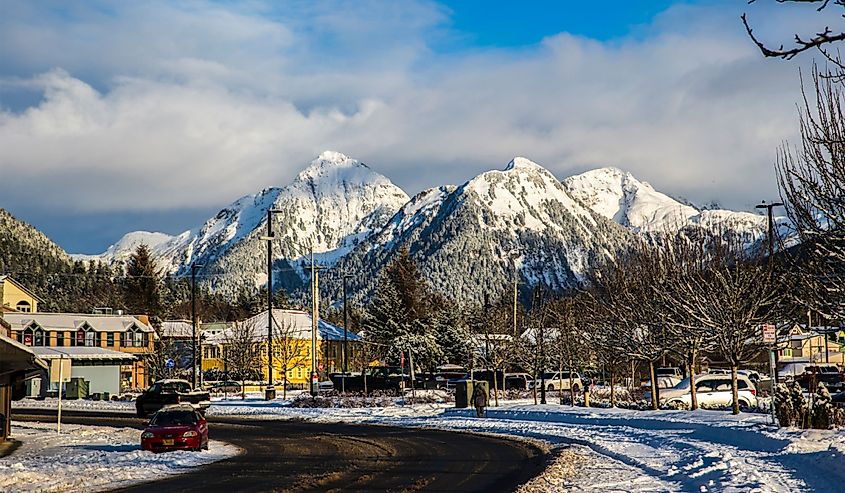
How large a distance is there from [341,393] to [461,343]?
25.9 m

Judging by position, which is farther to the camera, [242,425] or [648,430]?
[242,425]

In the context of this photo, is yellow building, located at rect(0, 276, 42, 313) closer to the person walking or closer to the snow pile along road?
the snow pile along road

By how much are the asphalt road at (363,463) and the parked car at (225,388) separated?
117 feet

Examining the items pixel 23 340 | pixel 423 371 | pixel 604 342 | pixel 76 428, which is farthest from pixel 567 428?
pixel 23 340

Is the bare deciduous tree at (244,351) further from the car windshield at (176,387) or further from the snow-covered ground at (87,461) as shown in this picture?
the snow-covered ground at (87,461)

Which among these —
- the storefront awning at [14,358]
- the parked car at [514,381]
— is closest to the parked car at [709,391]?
the storefront awning at [14,358]

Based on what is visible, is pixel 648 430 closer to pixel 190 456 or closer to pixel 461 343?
pixel 190 456

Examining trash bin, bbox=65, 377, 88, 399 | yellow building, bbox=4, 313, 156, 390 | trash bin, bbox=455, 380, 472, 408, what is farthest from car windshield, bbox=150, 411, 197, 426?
yellow building, bbox=4, 313, 156, 390

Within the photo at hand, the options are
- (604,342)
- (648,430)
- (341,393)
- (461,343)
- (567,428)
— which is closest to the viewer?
(648,430)

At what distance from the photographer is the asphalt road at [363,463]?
734 inches

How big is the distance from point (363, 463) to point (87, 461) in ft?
23.7

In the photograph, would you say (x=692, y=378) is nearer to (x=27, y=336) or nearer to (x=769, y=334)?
(x=769, y=334)

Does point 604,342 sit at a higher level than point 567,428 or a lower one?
higher

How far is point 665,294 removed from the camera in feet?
121
